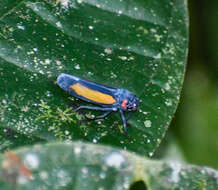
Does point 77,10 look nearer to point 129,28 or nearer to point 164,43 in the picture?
point 129,28

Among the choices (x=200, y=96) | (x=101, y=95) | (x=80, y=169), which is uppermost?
(x=80, y=169)

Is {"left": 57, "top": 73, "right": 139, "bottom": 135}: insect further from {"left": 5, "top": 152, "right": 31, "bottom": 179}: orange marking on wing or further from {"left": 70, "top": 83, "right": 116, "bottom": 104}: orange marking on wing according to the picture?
{"left": 5, "top": 152, "right": 31, "bottom": 179}: orange marking on wing

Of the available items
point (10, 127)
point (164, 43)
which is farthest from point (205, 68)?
point (10, 127)

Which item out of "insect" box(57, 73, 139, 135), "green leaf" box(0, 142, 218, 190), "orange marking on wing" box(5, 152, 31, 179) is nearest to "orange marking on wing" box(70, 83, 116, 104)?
"insect" box(57, 73, 139, 135)

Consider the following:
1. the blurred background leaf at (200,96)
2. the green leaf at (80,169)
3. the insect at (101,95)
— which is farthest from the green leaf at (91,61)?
the blurred background leaf at (200,96)

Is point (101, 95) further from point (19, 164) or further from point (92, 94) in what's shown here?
point (19, 164)

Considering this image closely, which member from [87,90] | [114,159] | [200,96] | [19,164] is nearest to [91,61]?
[87,90]
